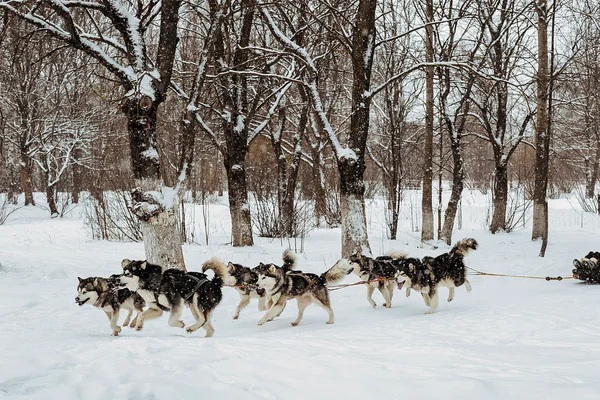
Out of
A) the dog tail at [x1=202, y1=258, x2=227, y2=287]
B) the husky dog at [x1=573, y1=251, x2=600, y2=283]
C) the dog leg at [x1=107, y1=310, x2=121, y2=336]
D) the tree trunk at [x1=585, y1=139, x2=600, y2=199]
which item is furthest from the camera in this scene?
the tree trunk at [x1=585, y1=139, x2=600, y2=199]

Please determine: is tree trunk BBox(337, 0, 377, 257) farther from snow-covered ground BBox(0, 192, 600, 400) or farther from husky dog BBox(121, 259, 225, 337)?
husky dog BBox(121, 259, 225, 337)

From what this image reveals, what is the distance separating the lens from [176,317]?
5.97 metres

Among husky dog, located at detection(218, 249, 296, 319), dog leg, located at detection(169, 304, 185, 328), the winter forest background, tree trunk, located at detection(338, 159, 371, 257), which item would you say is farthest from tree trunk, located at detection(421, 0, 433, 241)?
dog leg, located at detection(169, 304, 185, 328)

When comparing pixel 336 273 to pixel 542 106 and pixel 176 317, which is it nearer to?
pixel 176 317

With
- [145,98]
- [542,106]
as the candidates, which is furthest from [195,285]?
[542,106]

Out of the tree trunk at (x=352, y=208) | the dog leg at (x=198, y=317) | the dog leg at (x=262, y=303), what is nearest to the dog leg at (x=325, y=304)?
the dog leg at (x=262, y=303)

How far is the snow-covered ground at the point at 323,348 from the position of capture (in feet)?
10.7

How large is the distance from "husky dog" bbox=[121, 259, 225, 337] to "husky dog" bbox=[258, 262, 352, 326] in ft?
2.72

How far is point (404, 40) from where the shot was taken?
18.5 metres

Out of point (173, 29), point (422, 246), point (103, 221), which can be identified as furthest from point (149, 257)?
point (103, 221)

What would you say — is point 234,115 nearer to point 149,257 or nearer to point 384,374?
point 149,257

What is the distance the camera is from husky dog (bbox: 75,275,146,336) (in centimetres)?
580

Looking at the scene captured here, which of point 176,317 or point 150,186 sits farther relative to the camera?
point 150,186

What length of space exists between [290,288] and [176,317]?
64.2 inches
